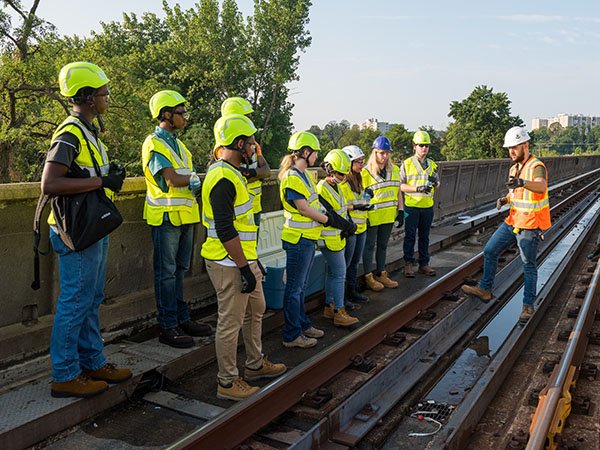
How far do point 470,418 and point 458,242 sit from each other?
8.46 m

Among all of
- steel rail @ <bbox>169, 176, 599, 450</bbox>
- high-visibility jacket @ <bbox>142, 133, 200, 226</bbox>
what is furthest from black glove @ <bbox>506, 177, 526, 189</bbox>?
high-visibility jacket @ <bbox>142, 133, 200, 226</bbox>

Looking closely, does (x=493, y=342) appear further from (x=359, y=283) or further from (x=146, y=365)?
(x=146, y=365)

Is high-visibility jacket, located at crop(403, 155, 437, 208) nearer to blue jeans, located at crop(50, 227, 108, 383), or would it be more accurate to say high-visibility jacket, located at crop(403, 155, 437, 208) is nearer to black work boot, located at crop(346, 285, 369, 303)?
black work boot, located at crop(346, 285, 369, 303)

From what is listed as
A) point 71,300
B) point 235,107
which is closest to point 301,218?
point 235,107

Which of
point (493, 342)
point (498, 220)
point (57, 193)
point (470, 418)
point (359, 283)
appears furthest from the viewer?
point (498, 220)

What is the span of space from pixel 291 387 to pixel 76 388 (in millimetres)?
1677

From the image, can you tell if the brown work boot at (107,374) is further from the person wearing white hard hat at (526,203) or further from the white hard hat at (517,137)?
the white hard hat at (517,137)

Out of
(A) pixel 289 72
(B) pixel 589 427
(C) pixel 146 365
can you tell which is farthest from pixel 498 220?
(A) pixel 289 72

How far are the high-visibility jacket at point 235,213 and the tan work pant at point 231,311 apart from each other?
12 cm

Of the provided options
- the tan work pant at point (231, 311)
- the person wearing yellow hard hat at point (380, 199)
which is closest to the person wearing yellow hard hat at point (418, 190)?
the person wearing yellow hard hat at point (380, 199)

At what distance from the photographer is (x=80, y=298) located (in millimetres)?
4152

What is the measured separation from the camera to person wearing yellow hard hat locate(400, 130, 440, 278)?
8.44 metres

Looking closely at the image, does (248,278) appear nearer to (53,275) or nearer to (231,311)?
(231,311)

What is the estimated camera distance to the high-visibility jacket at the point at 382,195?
305 inches
